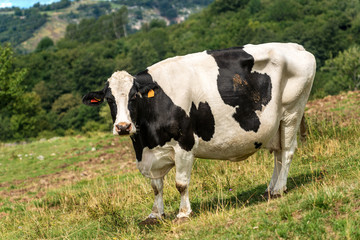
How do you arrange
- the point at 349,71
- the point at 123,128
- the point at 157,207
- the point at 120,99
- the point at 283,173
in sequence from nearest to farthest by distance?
the point at 123,128 → the point at 120,99 → the point at 157,207 → the point at 283,173 → the point at 349,71

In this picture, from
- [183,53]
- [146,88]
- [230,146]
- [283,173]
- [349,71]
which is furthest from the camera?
[183,53]

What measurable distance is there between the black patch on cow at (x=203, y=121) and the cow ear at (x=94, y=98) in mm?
1483

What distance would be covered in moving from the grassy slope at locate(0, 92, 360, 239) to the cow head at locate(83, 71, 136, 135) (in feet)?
5.39

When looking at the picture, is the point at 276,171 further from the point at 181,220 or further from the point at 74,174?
the point at 74,174

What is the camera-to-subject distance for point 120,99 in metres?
6.56

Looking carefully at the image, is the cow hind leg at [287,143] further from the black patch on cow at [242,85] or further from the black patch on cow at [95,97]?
the black patch on cow at [95,97]

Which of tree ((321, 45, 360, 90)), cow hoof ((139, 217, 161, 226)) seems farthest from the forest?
cow hoof ((139, 217, 161, 226))

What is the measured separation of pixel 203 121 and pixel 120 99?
1444 mm

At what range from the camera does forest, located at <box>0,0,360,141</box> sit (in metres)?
85.7

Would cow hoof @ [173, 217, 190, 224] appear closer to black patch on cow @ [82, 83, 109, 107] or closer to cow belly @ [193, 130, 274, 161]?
cow belly @ [193, 130, 274, 161]

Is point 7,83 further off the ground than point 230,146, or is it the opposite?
point 230,146

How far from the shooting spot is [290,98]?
784cm

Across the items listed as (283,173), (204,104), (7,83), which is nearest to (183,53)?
(7,83)

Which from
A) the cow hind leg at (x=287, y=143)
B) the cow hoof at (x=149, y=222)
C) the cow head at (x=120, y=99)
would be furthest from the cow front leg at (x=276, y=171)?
the cow head at (x=120, y=99)
